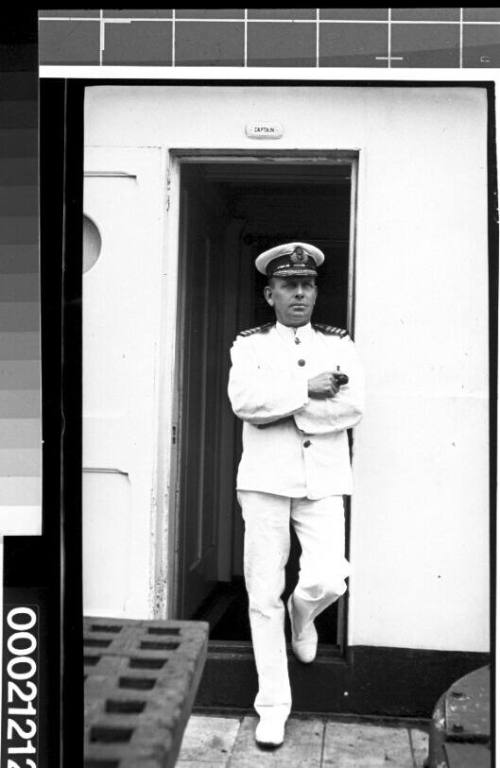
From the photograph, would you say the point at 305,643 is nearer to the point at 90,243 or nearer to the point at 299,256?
the point at 299,256

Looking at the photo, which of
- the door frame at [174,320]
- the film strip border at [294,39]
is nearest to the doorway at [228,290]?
the door frame at [174,320]

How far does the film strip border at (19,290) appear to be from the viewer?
1913mm

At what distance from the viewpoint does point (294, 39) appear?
1.97 metres

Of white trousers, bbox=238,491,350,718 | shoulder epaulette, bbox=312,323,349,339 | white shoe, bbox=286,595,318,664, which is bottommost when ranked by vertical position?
white shoe, bbox=286,595,318,664

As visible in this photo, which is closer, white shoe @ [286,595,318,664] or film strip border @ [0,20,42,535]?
film strip border @ [0,20,42,535]

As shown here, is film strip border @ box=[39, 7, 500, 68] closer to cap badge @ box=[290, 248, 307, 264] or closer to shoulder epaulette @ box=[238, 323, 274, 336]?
cap badge @ box=[290, 248, 307, 264]

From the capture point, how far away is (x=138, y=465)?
1.99 metres

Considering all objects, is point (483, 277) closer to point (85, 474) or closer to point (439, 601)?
point (439, 601)

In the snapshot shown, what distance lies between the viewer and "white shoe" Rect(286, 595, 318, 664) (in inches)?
79.4

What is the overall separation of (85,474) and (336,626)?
606 mm

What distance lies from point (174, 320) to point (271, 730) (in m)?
0.85

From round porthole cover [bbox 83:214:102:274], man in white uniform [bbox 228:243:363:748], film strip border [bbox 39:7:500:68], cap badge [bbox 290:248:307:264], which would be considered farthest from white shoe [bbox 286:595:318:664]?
film strip border [bbox 39:7:500:68]

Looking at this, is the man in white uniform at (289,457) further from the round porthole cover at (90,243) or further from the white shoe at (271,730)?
the round porthole cover at (90,243)

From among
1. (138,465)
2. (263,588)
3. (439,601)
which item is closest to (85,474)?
(138,465)
